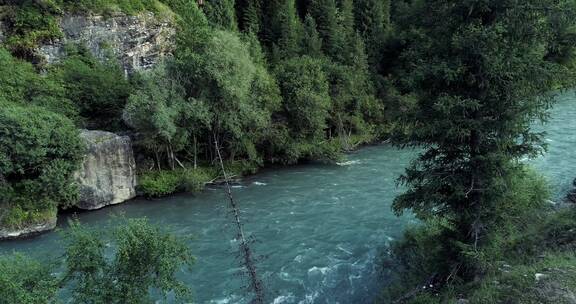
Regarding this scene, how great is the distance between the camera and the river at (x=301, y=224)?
18.5m

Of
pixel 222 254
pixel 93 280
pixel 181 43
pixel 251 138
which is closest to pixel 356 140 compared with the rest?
pixel 251 138

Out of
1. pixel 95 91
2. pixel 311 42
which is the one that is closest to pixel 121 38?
pixel 95 91

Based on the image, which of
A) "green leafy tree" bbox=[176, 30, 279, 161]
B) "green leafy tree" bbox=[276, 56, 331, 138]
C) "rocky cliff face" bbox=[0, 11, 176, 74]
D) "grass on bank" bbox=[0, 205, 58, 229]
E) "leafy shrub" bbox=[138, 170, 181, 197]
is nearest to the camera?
"grass on bank" bbox=[0, 205, 58, 229]

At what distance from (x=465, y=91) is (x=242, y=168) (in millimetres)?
24795

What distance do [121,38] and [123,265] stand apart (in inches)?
1312

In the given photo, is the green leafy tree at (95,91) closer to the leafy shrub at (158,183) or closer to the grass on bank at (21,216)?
the leafy shrub at (158,183)

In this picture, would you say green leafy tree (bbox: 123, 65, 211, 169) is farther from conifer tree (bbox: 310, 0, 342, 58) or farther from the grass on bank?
conifer tree (bbox: 310, 0, 342, 58)

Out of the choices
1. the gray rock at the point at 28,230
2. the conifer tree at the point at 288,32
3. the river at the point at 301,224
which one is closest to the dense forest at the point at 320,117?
the conifer tree at the point at 288,32

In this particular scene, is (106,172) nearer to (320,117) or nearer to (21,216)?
(21,216)

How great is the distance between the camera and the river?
18516 mm

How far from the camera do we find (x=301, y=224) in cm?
2553

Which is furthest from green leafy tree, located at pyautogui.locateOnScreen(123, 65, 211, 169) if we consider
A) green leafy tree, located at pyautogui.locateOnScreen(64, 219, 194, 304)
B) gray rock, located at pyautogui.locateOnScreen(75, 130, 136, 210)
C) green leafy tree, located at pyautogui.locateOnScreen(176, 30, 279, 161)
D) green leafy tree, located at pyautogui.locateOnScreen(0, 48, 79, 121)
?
green leafy tree, located at pyautogui.locateOnScreen(64, 219, 194, 304)

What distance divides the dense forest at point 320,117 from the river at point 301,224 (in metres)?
1.81

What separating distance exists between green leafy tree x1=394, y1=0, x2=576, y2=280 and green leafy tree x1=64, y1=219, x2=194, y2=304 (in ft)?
25.1
